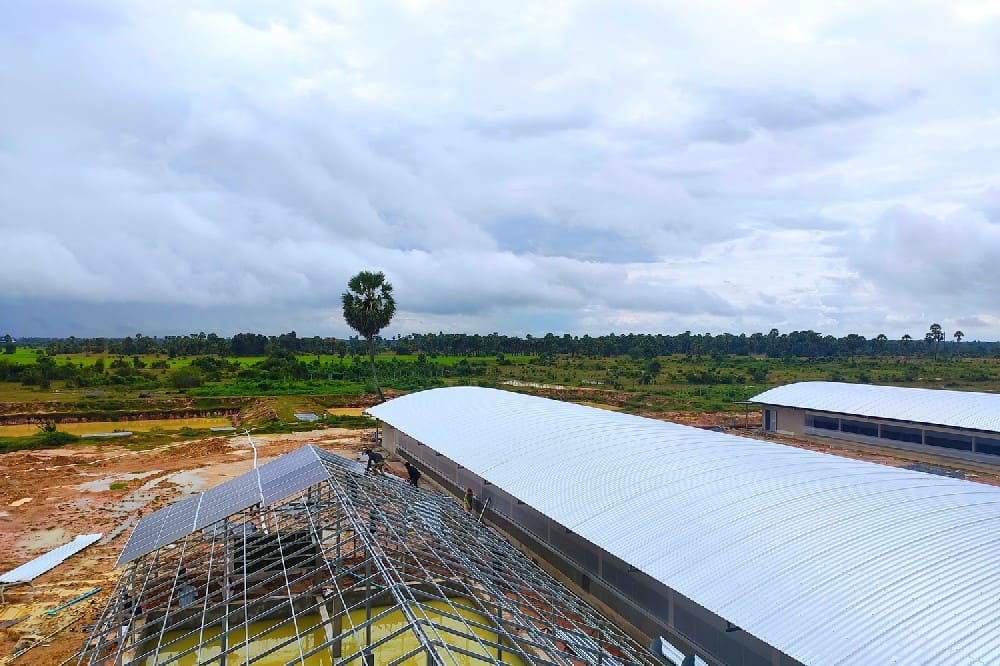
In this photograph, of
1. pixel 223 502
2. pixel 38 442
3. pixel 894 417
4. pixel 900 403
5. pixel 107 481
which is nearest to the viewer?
pixel 223 502

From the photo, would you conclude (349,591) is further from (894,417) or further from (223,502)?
(894,417)

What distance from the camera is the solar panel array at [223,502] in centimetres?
1294

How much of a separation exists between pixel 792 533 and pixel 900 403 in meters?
30.6

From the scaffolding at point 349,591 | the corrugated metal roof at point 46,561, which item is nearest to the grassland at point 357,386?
the corrugated metal roof at point 46,561

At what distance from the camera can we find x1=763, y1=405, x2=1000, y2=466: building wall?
30844mm

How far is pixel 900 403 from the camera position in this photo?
35.5m

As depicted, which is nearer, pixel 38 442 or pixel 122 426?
pixel 38 442

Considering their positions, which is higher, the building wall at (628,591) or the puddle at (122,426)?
the building wall at (628,591)

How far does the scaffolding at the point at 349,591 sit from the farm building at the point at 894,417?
1123 inches

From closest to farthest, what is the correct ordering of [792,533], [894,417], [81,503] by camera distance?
1. [792,533]
2. [81,503]
3. [894,417]

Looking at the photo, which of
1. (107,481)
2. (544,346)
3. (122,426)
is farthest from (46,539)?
(544,346)

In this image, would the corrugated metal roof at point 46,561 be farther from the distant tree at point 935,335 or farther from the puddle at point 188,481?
the distant tree at point 935,335

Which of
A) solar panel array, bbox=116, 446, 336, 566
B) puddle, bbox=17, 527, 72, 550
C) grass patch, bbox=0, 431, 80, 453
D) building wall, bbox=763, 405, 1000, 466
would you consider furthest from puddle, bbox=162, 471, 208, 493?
building wall, bbox=763, 405, 1000, 466

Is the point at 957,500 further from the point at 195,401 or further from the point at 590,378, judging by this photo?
the point at 590,378
